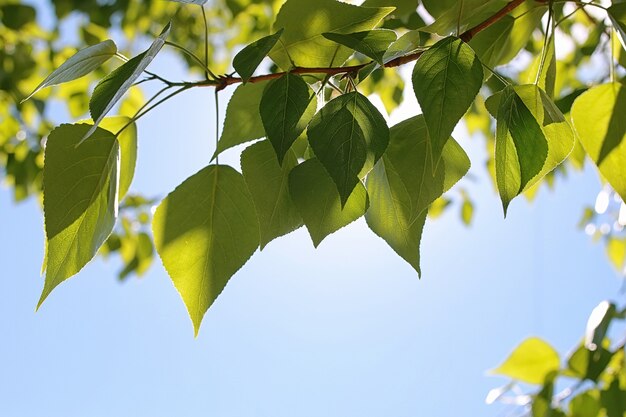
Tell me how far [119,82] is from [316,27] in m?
0.11

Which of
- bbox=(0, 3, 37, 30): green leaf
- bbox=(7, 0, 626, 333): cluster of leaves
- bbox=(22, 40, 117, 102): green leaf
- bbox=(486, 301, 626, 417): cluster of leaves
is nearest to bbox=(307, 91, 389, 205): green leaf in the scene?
bbox=(7, 0, 626, 333): cluster of leaves

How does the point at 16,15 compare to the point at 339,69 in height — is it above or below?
above

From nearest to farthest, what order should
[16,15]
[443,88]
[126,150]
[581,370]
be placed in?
[443,88] < [126,150] < [581,370] < [16,15]

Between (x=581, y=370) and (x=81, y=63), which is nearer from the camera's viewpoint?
(x=81, y=63)

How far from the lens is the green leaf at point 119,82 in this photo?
0.85ft

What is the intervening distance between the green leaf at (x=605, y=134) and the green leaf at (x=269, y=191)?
151 millimetres

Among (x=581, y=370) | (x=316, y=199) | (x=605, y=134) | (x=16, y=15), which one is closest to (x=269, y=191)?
(x=316, y=199)

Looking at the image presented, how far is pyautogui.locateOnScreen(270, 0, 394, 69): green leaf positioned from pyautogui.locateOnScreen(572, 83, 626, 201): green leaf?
123 millimetres

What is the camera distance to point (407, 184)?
0.30m

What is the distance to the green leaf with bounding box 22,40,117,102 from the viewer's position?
0.29 meters

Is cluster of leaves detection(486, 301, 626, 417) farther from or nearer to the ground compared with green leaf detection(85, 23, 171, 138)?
nearer to the ground

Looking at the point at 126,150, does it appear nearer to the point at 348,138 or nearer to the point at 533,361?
the point at 348,138

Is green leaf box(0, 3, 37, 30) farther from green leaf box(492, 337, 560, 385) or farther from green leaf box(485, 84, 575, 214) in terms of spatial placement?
green leaf box(485, 84, 575, 214)

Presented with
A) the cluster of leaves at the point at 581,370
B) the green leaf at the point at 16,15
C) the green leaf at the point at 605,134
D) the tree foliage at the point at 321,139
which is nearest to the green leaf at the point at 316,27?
the tree foliage at the point at 321,139
